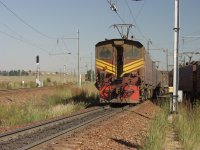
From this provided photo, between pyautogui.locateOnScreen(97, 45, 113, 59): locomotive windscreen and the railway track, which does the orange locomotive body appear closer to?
pyautogui.locateOnScreen(97, 45, 113, 59): locomotive windscreen

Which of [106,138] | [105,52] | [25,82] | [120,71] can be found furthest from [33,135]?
[25,82]

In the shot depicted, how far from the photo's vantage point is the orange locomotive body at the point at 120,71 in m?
26.1

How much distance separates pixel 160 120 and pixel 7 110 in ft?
29.4

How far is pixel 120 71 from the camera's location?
88.5 ft

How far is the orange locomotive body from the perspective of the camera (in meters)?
26.1

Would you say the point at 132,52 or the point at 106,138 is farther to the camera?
the point at 132,52

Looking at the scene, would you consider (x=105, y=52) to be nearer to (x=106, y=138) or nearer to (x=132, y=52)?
(x=132, y=52)

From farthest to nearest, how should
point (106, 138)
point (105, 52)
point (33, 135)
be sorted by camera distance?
1. point (105, 52)
2. point (33, 135)
3. point (106, 138)

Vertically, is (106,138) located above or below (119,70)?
below

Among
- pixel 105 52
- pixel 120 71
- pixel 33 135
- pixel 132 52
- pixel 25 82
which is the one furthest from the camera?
pixel 25 82

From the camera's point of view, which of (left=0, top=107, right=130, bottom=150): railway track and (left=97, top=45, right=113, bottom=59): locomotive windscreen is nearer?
(left=0, top=107, right=130, bottom=150): railway track

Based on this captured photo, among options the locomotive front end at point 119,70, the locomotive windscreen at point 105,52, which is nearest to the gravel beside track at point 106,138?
the locomotive front end at point 119,70

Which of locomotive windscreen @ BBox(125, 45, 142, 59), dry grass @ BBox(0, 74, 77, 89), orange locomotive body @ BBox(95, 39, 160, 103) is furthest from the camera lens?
dry grass @ BBox(0, 74, 77, 89)

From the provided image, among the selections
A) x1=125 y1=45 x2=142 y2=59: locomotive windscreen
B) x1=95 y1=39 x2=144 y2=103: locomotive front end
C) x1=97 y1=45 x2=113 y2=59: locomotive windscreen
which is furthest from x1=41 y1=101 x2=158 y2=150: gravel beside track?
x1=97 y1=45 x2=113 y2=59: locomotive windscreen
